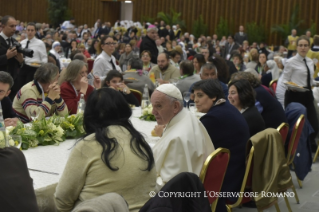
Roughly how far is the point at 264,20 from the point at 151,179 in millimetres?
16866

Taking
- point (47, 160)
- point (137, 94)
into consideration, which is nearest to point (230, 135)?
point (47, 160)

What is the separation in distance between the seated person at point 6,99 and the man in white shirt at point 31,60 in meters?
3.01

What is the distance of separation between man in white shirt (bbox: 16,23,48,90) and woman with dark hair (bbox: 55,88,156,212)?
5.02m

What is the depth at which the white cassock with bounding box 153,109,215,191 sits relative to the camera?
2.67 metres

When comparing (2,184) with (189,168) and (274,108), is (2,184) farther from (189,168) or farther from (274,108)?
(274,108)

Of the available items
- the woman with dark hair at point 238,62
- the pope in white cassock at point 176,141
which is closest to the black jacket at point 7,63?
the pope in white cassock at point 176,141

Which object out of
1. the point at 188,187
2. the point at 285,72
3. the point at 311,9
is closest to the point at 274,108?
the point at 285,72

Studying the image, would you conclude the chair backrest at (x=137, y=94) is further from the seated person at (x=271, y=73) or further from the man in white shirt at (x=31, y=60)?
the seated person at (x=271, y=73)

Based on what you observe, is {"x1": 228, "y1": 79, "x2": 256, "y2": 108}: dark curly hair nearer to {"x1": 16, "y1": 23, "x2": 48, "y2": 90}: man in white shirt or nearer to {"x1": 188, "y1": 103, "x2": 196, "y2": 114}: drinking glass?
{"x1": 188, "y1": 103, "x2": 196, "y2": 114}: drinking glass

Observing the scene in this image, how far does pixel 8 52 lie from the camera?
19.1 feet

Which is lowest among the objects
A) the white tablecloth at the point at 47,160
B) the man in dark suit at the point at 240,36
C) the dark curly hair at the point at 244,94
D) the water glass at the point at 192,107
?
the man in dark suit at the point at 240,36

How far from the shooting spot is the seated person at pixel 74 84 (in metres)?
4.53

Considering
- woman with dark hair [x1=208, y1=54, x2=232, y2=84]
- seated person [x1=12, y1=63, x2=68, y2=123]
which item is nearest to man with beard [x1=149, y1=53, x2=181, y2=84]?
woman with dark hair [x1=208, y1=54, x2=232, y2=84]

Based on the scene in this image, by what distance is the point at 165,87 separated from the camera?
9.40 ft
